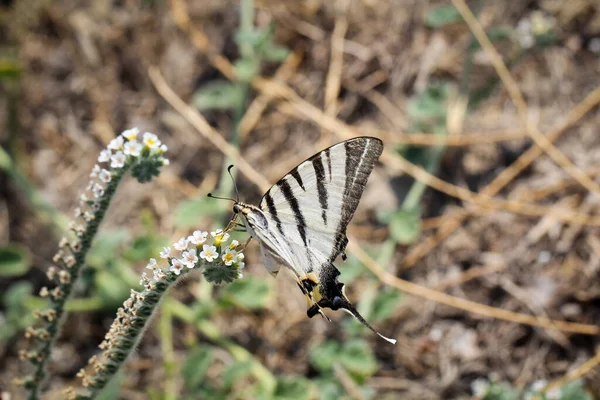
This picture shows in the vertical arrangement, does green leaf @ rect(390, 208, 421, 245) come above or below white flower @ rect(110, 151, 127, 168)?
above

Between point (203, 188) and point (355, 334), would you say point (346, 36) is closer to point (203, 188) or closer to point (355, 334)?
point (203, 188)

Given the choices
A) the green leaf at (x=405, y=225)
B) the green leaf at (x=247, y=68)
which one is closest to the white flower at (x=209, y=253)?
the green leaf at (x=405, y=225)

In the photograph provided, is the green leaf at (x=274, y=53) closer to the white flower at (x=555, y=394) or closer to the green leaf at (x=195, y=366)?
the green leaf at (x=195, y=366)

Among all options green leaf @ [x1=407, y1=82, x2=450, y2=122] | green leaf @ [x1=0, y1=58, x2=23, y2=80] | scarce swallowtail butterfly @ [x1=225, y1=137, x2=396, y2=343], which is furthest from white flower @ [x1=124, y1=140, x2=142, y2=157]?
green leaf @ [x1=0, y1=58, x2=23, y2=80]

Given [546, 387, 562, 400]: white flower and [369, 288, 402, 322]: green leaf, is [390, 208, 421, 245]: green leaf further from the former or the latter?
[546, 387, 562, 400]: white flower

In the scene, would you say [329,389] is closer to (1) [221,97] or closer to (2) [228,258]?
(2) [228,258]

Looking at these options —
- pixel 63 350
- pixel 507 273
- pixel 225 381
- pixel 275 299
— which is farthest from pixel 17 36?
pixel 507 273

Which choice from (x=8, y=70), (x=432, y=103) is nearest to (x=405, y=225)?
(x=432, y=103)
